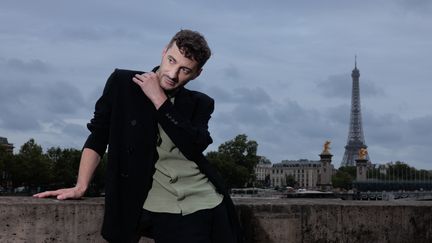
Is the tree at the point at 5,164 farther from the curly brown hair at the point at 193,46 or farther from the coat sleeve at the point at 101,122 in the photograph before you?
the curly brown hair at the point at 193,46

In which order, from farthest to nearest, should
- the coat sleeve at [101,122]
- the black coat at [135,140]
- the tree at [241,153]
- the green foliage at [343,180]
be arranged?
the green foliage at [343,180]
the tree at [241,153]
the coat sleeve at [101,122]
the black coat at [135,140]

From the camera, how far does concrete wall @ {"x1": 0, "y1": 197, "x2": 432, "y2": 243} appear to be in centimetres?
429

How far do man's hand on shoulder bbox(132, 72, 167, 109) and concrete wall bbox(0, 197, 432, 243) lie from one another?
1.01 metres

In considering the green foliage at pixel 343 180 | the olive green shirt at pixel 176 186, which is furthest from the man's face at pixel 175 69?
the green foliage at pixel 343 180

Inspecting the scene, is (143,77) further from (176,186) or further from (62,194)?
(62,194)

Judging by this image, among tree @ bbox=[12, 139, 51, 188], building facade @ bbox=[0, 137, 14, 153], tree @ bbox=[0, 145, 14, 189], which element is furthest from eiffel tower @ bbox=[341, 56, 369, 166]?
tree @ bbox=[0, 145, 14, 189]

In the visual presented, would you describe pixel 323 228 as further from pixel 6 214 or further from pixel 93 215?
pixel 6 214

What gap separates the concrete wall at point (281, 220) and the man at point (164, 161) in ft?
2.45

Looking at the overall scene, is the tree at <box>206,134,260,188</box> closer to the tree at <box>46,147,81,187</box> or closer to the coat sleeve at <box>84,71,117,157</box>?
the tree at <box>46,147,81,187</box>

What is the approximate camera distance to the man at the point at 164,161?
3582 mm

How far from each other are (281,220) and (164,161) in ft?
5.89

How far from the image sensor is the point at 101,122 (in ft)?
12.7

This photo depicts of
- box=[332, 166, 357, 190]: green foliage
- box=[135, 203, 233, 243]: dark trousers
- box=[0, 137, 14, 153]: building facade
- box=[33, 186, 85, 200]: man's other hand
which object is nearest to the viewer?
box=[135, 203, 233, 243]: dark trousers

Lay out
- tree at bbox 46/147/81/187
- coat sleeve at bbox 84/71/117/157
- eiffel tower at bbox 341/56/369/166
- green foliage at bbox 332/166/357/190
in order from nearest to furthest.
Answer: coat sleeve at bbox 84/71/117/157, tree at bbox 46/147/81/187, green foliage at bbox 332/166/357/190, eiffel tower at bbox 341/56/369/166
